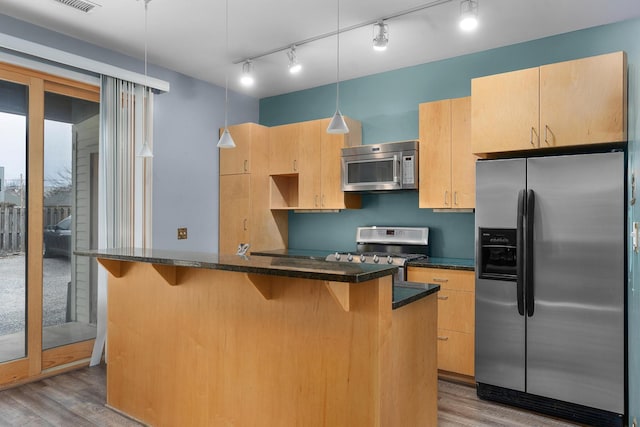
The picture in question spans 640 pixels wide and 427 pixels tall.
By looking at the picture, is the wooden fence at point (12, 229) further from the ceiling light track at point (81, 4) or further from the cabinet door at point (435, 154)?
the cabinet door at point (435, 154)

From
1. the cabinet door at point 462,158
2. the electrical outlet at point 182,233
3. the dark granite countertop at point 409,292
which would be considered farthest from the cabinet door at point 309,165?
the dark granite countertop at point 409,292

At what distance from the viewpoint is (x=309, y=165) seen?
444 cm

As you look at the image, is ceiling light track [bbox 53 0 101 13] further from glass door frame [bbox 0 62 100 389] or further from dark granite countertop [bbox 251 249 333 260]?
dark granite countertop [bbox 251 249 333 260]

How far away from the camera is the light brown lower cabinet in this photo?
327 cm

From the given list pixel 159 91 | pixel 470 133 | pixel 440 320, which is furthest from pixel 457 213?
pixel 159 91

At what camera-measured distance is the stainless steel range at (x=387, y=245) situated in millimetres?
3797

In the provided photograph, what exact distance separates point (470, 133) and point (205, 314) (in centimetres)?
254

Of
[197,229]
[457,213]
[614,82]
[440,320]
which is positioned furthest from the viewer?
[197,229]

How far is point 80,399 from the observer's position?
2979 mm

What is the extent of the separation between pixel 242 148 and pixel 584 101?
3.19 meters

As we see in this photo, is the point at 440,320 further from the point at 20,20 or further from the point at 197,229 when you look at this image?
the point at 20,20

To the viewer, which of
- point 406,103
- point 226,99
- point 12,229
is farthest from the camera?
point 226,99

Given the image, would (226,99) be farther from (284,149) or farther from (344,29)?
(344,29)

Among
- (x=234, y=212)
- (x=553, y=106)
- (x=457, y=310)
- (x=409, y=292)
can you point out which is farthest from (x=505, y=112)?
(x=234, y=212)
